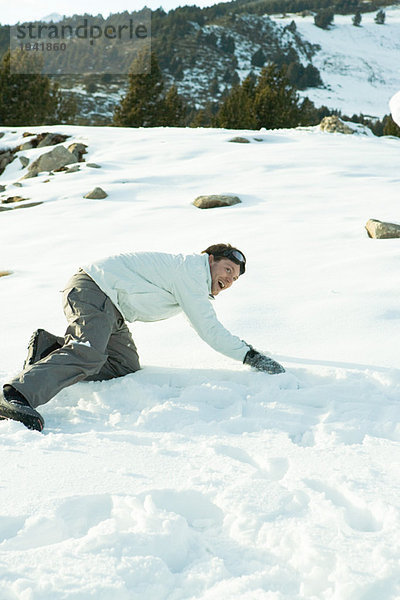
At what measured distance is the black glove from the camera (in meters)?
3.37

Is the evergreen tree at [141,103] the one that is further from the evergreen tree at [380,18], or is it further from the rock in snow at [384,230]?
the evergreen tree at [380,18]

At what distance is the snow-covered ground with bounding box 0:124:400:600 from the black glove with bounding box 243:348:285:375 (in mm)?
120

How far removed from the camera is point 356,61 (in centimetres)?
12875

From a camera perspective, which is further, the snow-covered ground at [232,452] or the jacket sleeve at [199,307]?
the jacket sleeve at [199,307]

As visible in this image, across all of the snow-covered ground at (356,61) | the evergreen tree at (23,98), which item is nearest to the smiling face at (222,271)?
the evergreen tree at (23,98)

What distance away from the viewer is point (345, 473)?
2.35 metres

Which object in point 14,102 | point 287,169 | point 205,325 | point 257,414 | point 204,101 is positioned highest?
point 204,101

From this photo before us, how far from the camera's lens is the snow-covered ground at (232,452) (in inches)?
69.9

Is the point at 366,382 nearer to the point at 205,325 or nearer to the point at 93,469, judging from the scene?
the point at 205,325

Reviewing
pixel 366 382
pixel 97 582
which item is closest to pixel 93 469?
pixel 97 582

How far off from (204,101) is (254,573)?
89.8 metres

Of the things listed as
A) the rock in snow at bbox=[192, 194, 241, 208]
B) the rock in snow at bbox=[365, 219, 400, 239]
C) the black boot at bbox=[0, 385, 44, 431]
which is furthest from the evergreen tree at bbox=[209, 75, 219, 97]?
the black boot at bbox=[0, 385, 44, 431]

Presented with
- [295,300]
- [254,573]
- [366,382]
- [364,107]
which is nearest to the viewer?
[254,573]

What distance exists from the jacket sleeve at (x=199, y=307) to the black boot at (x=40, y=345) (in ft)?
2.72
